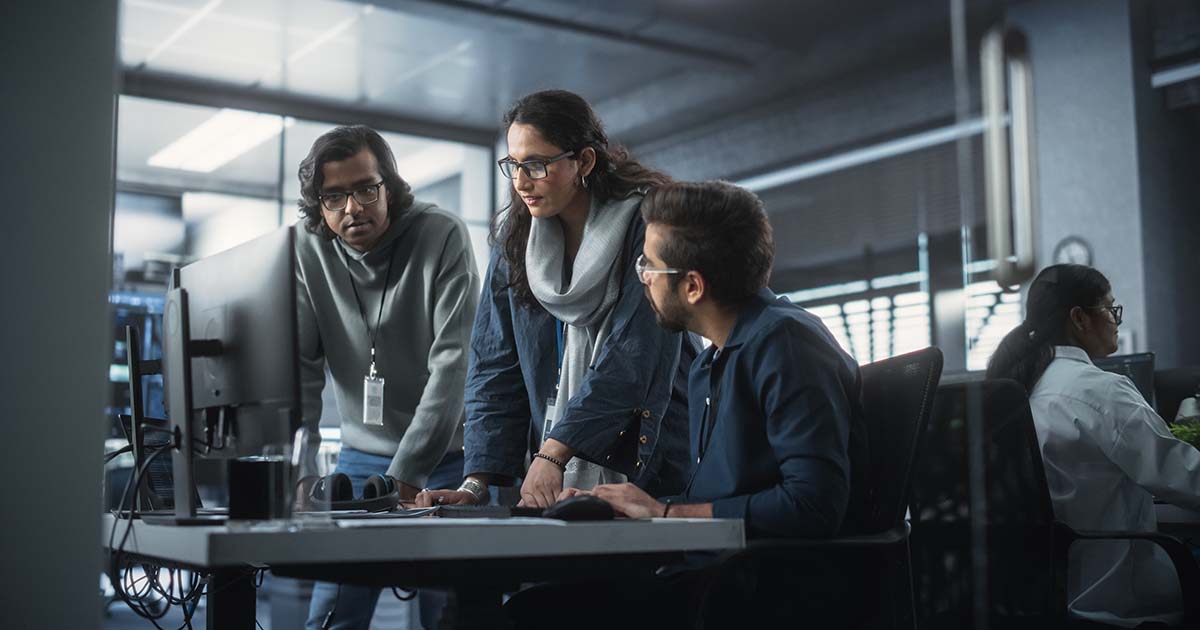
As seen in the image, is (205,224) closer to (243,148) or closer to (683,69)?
(243,148)

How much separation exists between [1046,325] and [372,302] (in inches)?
54.0

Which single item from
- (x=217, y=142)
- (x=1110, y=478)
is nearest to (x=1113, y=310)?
(x=1110, y=478)

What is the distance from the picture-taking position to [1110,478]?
209cm

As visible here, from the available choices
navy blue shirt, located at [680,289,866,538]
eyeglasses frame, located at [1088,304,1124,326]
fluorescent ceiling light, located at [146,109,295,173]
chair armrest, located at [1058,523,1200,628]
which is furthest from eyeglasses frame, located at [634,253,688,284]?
fluorescent ceiling light, located at [146,109,295,173]

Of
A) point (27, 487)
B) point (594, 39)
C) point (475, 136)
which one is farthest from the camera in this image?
point (475, 136)

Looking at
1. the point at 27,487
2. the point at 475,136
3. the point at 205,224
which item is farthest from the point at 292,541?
the point at 475,136

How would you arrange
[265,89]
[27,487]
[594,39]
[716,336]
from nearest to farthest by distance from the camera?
[27,487] → [716,336] → [594,39] → [265,89]

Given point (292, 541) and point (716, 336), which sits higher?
point (716, 336)

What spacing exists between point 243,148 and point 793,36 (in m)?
3.33

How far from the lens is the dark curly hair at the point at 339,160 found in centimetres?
216

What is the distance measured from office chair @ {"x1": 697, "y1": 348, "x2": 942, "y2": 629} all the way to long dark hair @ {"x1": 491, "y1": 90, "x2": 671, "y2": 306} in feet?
2.09

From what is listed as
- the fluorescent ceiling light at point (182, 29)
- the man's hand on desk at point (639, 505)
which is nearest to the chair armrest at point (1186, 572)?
the man's hand on desk at point (639, 505)

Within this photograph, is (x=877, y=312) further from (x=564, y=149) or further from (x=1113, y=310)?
(x=564, y=149)

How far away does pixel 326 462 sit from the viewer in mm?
1493
